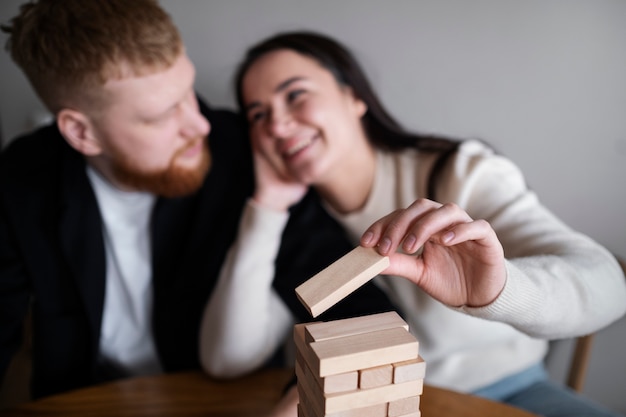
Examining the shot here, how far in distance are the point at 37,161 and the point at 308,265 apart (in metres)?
0.74

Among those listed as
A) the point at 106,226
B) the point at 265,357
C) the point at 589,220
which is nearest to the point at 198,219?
the point at 106,226

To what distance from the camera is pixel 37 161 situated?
1.26 metres

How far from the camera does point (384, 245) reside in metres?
0.56

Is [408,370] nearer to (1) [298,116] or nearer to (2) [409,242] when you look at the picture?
(2) [409,242]

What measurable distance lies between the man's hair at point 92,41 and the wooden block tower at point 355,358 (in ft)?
2.38

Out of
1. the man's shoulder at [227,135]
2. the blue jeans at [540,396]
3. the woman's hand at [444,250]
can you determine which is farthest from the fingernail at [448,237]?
the man's shoulder at [227,135]

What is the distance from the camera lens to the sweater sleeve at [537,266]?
0.66 metres

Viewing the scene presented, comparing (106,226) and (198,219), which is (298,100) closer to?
(198,219)

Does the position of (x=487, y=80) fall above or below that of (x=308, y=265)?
above

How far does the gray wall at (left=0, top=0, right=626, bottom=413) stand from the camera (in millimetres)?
953

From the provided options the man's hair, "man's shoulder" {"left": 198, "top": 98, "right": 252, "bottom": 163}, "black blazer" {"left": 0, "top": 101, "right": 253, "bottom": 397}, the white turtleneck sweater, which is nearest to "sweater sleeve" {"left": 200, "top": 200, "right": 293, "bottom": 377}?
the white turtleneck sweater

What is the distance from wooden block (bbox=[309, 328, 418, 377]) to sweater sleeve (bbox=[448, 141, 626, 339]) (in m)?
0.17

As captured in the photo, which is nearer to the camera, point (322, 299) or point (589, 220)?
point (322, 299)

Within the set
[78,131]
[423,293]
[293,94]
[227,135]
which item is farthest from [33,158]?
[423,293]
